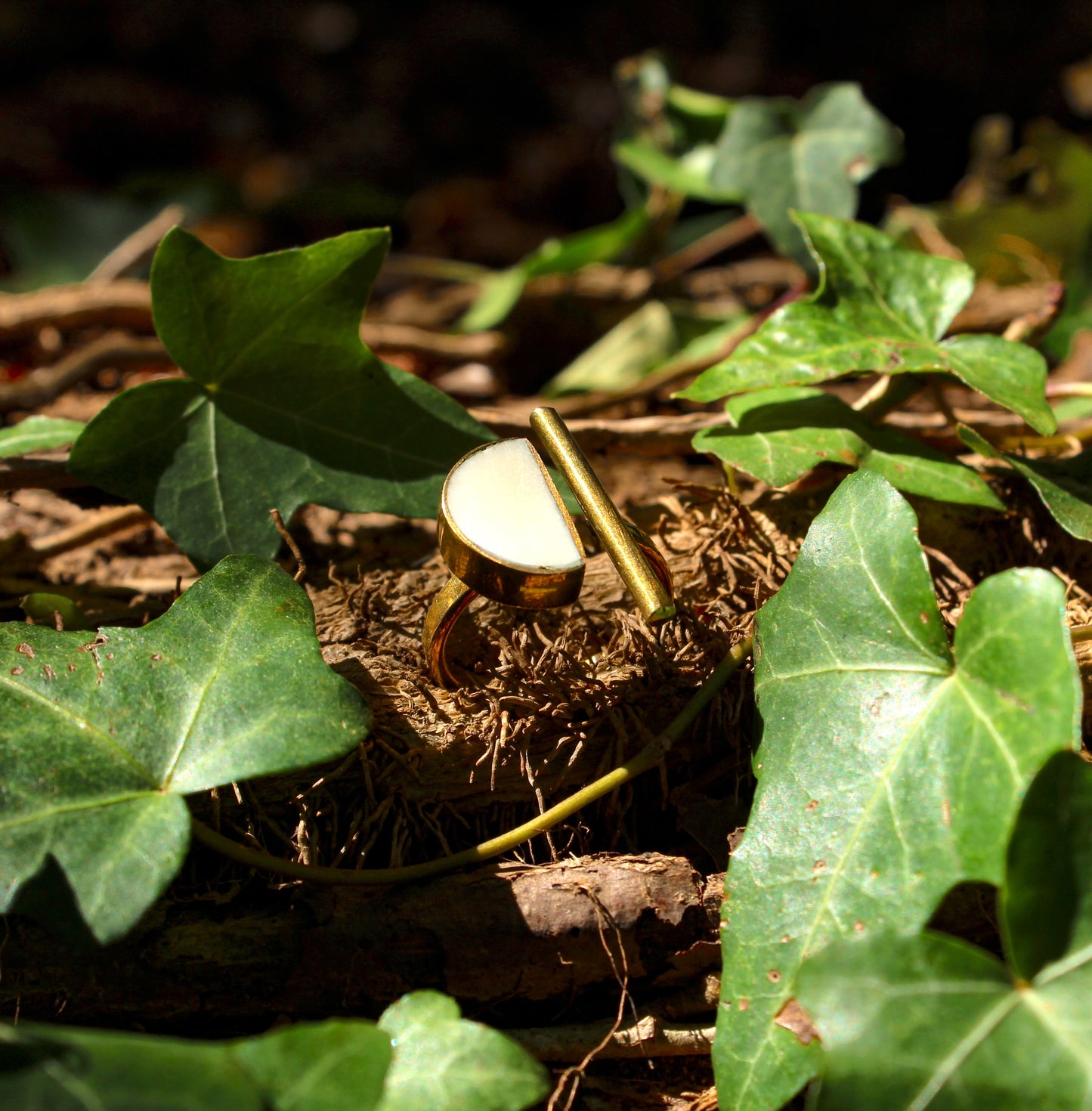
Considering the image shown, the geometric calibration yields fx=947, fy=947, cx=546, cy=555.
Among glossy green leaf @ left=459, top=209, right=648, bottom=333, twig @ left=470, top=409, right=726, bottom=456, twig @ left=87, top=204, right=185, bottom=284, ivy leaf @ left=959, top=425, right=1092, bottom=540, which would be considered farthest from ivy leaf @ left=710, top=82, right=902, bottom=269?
twig @ left=87, top=204, right=185, bottom=284

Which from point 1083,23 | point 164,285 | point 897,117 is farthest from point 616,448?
point 1083,23

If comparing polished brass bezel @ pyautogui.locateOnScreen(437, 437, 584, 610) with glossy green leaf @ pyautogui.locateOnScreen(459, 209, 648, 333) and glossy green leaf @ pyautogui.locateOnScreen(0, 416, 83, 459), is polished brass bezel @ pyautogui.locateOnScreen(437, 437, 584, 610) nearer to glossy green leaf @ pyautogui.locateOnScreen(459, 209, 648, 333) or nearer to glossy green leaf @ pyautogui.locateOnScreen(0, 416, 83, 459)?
glossy green leaf @ pyautogui.locateOnScreen(0, 416, 83, 459)

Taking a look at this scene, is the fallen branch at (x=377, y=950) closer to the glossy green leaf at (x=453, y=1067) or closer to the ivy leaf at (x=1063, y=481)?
the glossy green leaf at (x=453, y=1067)

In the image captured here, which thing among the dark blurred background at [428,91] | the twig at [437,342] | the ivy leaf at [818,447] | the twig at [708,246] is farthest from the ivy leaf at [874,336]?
the dark blurred background at [428,91]

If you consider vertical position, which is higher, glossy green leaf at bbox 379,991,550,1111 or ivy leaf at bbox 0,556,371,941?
ivy leaf at bbox 0,556,371,941

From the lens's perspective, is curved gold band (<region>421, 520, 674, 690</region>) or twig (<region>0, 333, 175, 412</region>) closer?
curved gold band (<region>421, 520, 674, 690</region>)

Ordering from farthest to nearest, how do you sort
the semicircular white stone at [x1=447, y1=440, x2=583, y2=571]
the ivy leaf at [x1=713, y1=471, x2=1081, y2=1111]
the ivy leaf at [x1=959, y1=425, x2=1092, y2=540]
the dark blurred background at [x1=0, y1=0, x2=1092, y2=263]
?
the dark blurred background at [x1=0, y1=0, x2=1092, y2=263], the ivy leaf at [x1=959, y1=425, x2=1092, y2=540], the semicircular white stone at [x1=447, y1=440, x2=583, y2=571], the ivy leaf at [x1=713, y1=471, x2=1081, y2=1111]

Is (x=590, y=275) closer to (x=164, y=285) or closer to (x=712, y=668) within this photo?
(x=164, y=285)
